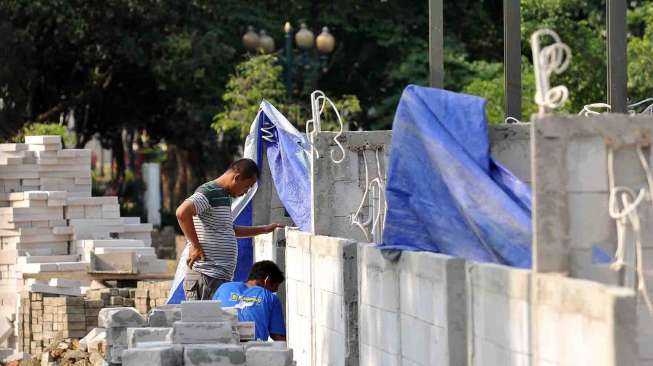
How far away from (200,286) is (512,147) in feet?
11.6

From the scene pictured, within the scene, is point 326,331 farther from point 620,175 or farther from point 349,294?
point 620,175

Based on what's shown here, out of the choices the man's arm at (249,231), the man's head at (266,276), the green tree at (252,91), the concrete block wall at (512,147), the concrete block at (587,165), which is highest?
the green tree at (252,91)

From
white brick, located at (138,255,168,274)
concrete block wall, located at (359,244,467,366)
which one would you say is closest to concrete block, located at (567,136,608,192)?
concrete block wall, located at (359,244,467,366)

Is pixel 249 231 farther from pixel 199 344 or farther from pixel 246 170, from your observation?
pixel 199 344

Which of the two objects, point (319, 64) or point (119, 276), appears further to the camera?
point (319, 64)

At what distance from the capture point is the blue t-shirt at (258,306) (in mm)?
10438

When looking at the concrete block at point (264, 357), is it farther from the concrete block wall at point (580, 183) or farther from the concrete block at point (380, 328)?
the concrete block wall at point (580, 183)

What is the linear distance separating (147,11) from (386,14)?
22.3ft

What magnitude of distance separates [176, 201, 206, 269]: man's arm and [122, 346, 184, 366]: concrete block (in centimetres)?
283

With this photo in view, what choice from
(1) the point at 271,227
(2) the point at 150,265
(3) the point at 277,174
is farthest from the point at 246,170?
(2) the point at 150,265

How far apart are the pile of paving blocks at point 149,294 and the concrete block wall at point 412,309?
7450 millimetres

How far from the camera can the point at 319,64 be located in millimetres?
41062

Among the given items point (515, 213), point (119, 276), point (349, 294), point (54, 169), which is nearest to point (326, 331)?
point (349, 294)

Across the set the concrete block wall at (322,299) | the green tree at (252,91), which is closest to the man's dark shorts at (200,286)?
the concrete block wall at (322,299)
